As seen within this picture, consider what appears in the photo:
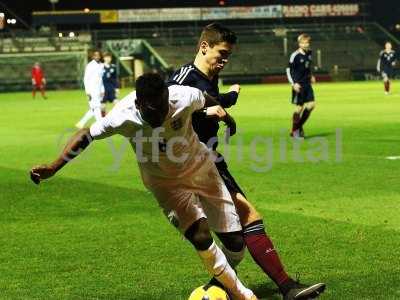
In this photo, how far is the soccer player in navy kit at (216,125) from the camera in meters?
7.30

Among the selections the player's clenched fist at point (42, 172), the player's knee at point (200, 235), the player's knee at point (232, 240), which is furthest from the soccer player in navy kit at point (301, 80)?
the player's clenched fist at point (42, 172)

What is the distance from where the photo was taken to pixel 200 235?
687 centimetres

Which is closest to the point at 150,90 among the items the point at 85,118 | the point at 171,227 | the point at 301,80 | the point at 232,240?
the point at 232,240

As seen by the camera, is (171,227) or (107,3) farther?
(107,3)

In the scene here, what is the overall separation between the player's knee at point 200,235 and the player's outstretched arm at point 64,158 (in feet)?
3.07

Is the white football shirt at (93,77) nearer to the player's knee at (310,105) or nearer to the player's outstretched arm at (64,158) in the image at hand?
the player's knee at (310,105)

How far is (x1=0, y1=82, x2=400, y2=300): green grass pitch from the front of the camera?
26.5 feet

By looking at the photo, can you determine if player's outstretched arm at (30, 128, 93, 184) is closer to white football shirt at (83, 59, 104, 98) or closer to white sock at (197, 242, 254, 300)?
white sock at (197, 242, 254, 300)

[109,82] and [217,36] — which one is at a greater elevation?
[217,36]

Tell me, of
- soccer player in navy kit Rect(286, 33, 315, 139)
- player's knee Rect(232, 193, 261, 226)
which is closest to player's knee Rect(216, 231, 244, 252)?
player's knee Rect(232, 193, 261, 226)

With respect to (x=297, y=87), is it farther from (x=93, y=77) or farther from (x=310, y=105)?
(x=93, y=77)

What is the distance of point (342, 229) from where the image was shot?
10.5 m

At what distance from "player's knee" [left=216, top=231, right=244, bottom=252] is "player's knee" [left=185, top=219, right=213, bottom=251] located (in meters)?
0.40

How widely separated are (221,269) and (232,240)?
50 cm
